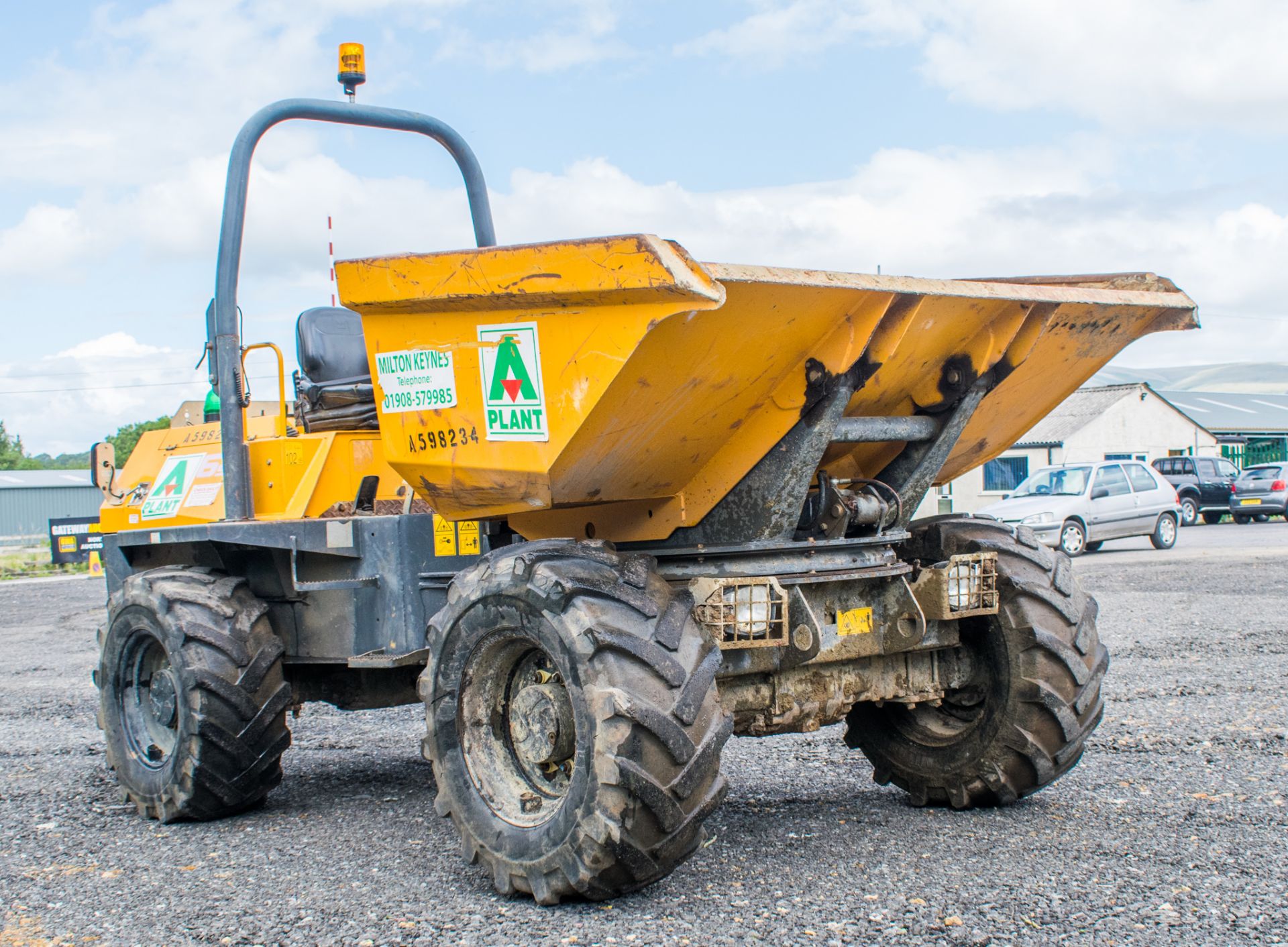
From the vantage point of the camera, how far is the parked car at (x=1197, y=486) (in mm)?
30703

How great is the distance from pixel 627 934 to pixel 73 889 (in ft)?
6.67

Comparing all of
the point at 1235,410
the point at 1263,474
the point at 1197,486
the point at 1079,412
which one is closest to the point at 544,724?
the point at 1263,474

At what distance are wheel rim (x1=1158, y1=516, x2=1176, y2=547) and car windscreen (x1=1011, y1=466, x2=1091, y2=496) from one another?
1.55 metres

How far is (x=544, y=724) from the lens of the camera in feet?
14.1

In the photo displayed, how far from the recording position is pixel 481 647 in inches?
172

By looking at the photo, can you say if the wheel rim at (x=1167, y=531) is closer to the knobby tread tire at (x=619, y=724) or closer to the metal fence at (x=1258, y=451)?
the knobby tread tire at (x=619, y=724)

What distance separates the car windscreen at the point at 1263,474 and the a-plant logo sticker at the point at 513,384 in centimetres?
2931

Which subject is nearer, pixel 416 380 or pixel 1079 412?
pixel 416 380

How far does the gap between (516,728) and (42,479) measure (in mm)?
61966

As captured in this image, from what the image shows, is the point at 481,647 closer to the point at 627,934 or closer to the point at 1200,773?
the point at 627,934

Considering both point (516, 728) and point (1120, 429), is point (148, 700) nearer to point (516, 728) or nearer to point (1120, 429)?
point (516, 728)

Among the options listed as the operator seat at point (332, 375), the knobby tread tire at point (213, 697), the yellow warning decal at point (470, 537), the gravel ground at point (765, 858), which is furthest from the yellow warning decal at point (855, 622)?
the knobby tread tire at point (213, 697)

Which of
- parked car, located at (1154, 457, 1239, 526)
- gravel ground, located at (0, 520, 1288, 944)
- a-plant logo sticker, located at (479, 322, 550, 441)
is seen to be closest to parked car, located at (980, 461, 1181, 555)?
parked car, located at (1154, 457, 1239, 526)

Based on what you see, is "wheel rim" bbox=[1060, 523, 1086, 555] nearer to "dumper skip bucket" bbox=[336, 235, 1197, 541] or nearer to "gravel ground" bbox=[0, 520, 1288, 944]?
"gravel ground" bbox=[0, 520, 1288, 944]
